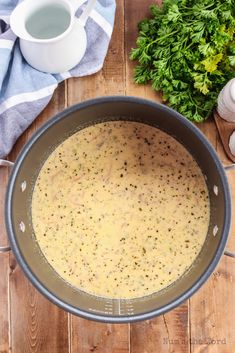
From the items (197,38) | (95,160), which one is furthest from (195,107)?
(95,160)

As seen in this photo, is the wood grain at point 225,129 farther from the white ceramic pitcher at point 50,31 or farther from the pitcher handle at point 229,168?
the white ceramic pitcher at point 50,31

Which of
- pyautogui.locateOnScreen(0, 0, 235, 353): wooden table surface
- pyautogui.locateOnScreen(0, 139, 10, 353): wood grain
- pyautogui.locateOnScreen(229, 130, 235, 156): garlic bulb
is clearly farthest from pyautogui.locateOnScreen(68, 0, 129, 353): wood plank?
pyautogui.locateOnScreen(229, 130, 235, 156): garlic bulb

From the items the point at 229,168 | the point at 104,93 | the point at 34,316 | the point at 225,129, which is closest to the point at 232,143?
the point at 225,129

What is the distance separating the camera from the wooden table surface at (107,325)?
1404 millimetres

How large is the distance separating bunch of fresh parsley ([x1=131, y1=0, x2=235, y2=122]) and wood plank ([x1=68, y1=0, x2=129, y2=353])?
0.05m

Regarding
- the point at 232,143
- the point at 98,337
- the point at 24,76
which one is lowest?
the point at 98,337

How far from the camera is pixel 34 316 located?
141cm

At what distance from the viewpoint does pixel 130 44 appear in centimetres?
142

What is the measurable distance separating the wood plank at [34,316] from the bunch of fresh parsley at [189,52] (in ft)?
0.68

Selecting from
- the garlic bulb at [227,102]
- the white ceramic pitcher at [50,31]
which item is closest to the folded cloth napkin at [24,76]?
the white ceramic pitcher at [50,31]

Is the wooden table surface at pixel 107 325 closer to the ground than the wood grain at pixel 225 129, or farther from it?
closer to the ground

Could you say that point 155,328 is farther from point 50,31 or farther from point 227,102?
point 50,31

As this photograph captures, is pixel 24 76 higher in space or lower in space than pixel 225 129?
higher

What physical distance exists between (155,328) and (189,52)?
0.59m
